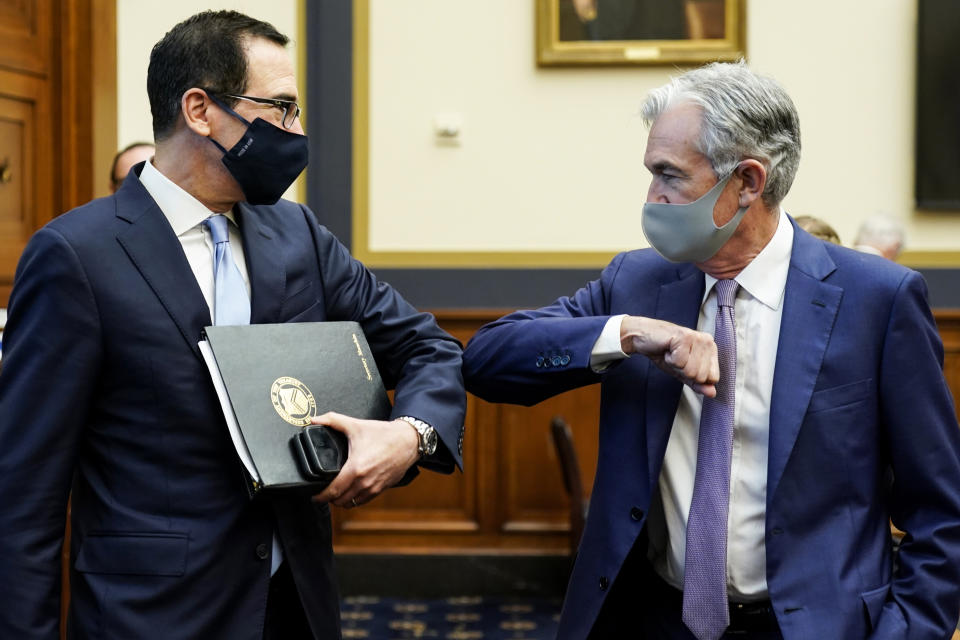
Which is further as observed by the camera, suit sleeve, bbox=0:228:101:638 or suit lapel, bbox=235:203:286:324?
→ suit lapel, bbox=235:203:286:324

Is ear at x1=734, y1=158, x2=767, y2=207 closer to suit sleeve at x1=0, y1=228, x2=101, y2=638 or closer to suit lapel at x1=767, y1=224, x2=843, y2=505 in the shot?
suit lapel at x1=767, y1=224, x2=843, y2=505

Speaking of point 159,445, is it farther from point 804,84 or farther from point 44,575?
point 804,84

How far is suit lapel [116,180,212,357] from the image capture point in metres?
1.78

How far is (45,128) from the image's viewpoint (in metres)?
3.96

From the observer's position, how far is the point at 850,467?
182 centimetres

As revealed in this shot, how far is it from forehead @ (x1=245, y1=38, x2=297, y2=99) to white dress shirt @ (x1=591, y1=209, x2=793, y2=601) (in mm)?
729

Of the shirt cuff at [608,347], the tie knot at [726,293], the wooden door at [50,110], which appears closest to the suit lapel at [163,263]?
the shirt cuff at [608,347]

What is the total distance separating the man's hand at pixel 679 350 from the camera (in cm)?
180

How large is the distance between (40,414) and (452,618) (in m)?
3.65

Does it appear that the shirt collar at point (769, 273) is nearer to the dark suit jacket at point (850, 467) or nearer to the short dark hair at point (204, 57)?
the dark suit jacket at point (850, 467)

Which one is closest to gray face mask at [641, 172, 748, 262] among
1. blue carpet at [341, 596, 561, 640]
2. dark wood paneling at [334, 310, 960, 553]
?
blue carpet at [341, 596, 561, 640]

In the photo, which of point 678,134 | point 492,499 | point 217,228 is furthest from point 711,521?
point 492,499

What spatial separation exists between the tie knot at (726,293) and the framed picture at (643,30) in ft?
12.7

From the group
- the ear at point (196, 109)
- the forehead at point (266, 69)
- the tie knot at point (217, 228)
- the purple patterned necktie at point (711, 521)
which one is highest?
the forehead at point (266, 69)
